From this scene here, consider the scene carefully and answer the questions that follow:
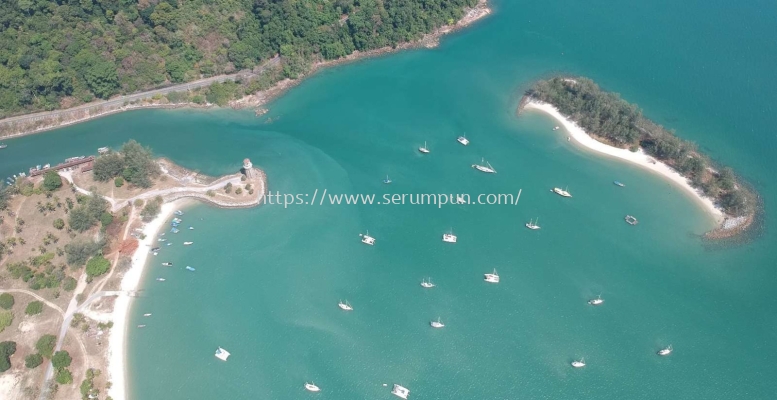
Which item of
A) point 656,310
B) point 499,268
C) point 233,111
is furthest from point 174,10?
point 656,310

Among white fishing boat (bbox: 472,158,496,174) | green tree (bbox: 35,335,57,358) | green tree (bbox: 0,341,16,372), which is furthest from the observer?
white fishing boat (bbox: 472,158,496,174)

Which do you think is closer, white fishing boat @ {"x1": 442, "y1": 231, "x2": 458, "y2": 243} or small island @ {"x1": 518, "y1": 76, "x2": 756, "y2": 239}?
white fishing boat @ {"x1": 442, "y1": 231, "x2": 458, "y2": 243}

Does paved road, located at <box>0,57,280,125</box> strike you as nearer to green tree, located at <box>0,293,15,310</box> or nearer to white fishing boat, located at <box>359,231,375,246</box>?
green tree, located at <box>0,293,15,310</box>

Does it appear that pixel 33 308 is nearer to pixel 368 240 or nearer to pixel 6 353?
pixel 6 353

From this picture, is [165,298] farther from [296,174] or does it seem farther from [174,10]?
[174,10]

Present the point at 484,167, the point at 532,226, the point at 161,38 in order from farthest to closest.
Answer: the point at 161,38, the point at 484,167, the point at 532,226

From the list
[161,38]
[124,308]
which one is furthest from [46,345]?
[161,38]

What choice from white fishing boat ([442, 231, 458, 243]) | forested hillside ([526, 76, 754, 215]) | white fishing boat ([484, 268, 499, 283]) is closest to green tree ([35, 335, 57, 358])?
white fishing boat ([442, 231, 458, 243])

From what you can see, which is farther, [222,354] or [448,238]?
[448,238]
